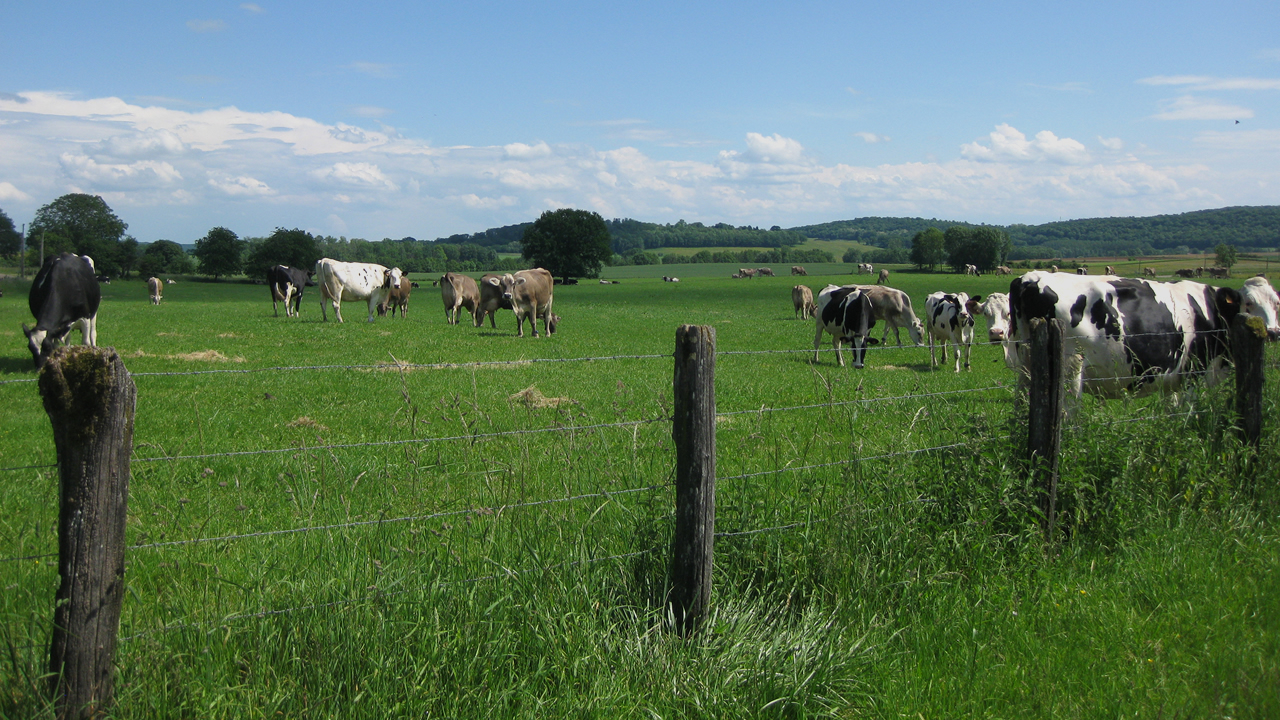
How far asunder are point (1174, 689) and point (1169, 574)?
4.08 feet

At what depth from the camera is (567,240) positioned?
96.7m

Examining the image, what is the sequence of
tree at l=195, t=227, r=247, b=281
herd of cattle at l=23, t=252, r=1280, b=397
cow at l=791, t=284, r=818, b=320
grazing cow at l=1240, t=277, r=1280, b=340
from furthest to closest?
1. tree at l=195, t=227, r=247, b=281
2. cow at l=791, t=284, r=818, b=320
3. grazing cow at l=1240, t=277, r=1280, b=340
4. herd of cattle at l=23, t=252, r=1280, b=397

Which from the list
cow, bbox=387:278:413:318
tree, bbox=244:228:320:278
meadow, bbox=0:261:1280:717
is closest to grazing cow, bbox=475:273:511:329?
cow, bbox=387:278:413:318

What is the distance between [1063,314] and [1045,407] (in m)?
5.19

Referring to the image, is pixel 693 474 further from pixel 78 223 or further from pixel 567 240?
pixel 78 223

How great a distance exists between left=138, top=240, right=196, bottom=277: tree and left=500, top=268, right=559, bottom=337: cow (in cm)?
8043

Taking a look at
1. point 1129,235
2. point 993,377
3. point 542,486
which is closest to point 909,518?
point 542,486

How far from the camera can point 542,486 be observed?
4426mm

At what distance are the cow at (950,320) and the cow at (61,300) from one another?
671 inches

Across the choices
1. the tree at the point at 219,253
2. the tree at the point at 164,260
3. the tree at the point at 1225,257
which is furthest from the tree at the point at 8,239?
the tree at the point at 1225,257

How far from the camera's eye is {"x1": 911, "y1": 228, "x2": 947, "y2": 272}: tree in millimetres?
117875

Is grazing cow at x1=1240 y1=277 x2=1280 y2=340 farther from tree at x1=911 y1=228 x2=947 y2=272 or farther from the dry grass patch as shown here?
tree at x1=911 y1=228 x2=947 y2=272

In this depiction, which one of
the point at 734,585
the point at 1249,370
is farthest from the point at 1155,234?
the point at 734,585

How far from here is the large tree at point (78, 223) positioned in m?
95.9
